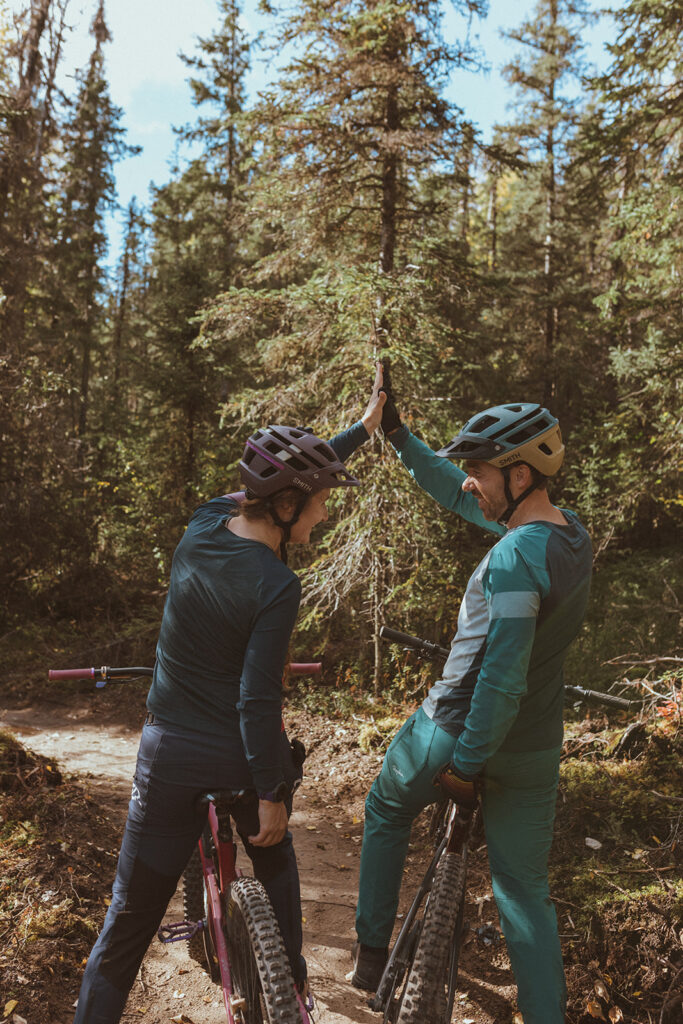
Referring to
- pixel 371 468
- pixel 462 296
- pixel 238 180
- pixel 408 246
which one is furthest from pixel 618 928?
pixel 238 180

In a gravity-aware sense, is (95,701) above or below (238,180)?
below

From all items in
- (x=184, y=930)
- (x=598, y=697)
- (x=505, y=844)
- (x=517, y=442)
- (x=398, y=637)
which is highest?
(x=517, y=442)

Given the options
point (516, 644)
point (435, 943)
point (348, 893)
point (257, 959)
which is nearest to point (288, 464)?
point (516, 644)

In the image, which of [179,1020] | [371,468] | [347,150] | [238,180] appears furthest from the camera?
[238,180]

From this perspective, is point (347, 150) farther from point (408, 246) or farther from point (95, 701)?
point (95, 701)

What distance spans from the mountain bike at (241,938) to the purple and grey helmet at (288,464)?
1.23m

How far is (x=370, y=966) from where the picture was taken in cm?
322

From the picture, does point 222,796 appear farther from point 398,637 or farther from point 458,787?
point 398,637

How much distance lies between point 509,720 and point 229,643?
1133mm

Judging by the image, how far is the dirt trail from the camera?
13.2 feet

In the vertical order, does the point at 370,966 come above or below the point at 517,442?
below

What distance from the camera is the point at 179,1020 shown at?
3.84 meters

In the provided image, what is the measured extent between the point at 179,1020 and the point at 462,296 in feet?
29.5

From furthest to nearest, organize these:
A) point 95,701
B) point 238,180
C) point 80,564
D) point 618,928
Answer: point 238,180 < point 80,564 < point 95,701 < point 618,928
